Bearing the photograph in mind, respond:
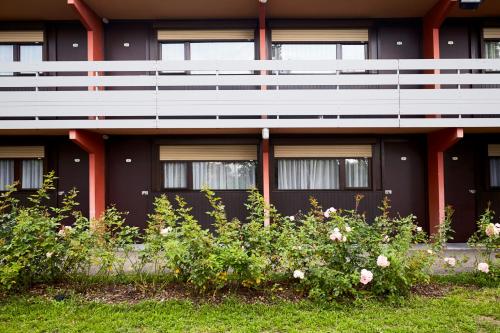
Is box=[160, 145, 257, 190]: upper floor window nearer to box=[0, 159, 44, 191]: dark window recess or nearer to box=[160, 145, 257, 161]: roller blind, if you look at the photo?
box=[160, 145, 257, 161]: roller blind

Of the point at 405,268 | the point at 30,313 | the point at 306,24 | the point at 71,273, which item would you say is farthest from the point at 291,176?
the point at 30,313

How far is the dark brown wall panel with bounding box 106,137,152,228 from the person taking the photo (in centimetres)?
955

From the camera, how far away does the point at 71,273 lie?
210 inches

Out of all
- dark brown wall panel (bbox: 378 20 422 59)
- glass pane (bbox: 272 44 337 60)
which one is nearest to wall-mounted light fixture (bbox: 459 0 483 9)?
dark brown wall panel (bbox: 378 20 422 59)

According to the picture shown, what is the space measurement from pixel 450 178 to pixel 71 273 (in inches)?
371

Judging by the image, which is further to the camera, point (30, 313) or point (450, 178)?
point (450, 178)

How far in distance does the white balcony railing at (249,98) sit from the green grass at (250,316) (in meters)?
4.65

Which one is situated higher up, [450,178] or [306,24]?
[306,24]

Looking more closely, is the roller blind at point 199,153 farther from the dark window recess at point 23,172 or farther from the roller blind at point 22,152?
the dark window recess at point 23,172

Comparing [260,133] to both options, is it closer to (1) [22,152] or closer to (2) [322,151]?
(2) [322,151]

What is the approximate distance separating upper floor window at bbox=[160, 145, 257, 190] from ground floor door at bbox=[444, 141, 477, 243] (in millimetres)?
5393

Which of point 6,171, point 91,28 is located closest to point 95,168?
point 6,171

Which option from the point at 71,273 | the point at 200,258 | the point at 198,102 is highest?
the point at 198,102

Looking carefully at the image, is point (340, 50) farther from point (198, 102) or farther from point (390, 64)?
point (198, 102)
